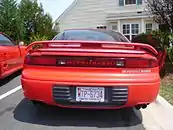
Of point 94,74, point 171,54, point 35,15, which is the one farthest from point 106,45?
point 35,15

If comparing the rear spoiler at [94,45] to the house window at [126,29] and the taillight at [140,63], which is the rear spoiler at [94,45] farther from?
the house window at [126,29]

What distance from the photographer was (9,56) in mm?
8055

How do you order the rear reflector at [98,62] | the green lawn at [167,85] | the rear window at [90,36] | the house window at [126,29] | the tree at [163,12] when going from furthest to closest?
the house window at [126,29] < the tree at [163,12] < the green lawn at [167,85] < the rear window at [90,36] < the rear reflector at [98,62]

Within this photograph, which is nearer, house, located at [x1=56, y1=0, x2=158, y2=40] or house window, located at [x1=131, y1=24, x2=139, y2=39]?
house, located at [x1=56, y1=0, x2=158, y2=40]

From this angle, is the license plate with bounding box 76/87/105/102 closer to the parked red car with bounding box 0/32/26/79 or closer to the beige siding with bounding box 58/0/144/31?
Result: the parked red car with bounding box 0/32/26/79

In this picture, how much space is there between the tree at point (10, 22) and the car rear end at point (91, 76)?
67.4 feet

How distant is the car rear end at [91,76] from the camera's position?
15.5 feet

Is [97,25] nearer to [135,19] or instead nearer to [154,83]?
[135,19]

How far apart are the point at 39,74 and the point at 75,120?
0.84 meters

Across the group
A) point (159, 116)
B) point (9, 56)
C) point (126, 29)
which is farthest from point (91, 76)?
point (126, 29)

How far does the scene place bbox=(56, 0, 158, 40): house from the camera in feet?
89.8

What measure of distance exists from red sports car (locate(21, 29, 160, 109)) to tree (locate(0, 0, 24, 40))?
808 inches

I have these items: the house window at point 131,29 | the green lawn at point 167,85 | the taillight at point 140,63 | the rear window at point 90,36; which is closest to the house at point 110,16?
the house window at point 131,29

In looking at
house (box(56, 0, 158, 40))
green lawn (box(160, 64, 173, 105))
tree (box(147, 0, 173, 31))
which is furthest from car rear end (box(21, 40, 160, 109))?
house (box(56, 0, 158, 40))
